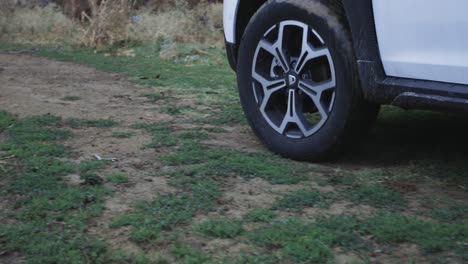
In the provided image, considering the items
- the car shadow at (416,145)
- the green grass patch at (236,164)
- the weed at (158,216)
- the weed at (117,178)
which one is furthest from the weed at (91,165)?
the car shadow at (416,145)

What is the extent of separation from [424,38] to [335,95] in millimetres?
652

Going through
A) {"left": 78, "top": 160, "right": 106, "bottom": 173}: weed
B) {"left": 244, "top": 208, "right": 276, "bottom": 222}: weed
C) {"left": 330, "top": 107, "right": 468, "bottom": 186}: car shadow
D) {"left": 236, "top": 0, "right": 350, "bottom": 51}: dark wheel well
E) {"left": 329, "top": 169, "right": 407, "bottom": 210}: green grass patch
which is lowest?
{"left": 78, "top": 160, "right": 106, "bottom": 173}: weed

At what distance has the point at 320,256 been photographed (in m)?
2.67

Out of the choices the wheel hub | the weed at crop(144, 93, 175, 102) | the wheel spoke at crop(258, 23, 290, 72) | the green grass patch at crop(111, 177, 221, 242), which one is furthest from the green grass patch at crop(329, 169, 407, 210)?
the weed at crop(144, 93, 175, 102)

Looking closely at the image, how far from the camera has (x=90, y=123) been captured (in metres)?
5.23

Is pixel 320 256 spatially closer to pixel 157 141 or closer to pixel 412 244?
pixel 412 244

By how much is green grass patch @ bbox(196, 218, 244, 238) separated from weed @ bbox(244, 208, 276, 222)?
0.33 feet

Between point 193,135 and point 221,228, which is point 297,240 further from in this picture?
point 193,135

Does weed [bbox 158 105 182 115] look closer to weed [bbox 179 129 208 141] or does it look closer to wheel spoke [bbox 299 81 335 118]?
weed [bbox 179 129 208 141]

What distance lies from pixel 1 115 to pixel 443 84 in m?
3.56

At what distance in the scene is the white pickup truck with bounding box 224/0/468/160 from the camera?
11.1 feet

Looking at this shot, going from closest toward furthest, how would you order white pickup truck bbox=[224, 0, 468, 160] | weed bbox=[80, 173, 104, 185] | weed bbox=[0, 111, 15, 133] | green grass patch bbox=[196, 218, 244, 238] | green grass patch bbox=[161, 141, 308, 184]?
green grass patch bbox=[196, 218, 244, 238], white pickup truck bbox=[224, 0, 468, 160], weed bbox=[80, 173, 104, 185], green grass patch bbox=[161, 141, 308, 184], weed bbox=[0, 111, 15, 133]

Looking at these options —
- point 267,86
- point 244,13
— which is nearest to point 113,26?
point 244,13

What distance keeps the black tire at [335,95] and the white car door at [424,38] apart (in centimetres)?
26
